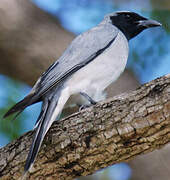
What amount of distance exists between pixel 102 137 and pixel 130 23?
205 centimetres

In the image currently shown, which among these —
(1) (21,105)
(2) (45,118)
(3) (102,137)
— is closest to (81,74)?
(2) (45,118)

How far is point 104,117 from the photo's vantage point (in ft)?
9.20

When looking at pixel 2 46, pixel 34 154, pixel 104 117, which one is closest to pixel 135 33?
pixel 2 46

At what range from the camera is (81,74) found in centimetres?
349

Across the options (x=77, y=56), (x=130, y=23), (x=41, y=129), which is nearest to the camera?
(x=41, y=129)

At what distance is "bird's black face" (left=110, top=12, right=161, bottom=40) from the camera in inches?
170

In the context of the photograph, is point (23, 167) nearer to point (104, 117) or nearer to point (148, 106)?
point (104, 117)

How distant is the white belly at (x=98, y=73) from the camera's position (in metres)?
3.49

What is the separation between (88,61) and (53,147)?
1049 millimetres

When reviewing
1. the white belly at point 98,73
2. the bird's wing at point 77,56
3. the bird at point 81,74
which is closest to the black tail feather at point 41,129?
the bird at point 81,74

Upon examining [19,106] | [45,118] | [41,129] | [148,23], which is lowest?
[41,129]

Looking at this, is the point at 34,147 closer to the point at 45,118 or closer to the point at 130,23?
the point at 45,118

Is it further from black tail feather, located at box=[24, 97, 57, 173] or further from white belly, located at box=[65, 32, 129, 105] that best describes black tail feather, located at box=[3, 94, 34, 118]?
white belly, located at box=[65, 32, 129, 105]

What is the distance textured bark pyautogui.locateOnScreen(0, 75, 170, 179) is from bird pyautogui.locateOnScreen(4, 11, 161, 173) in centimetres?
22
